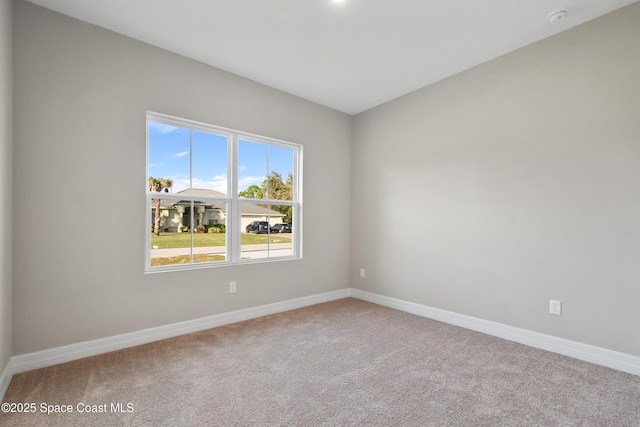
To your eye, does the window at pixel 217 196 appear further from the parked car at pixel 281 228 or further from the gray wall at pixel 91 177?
the gray wall at pixel 91 177

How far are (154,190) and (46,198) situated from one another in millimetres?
812

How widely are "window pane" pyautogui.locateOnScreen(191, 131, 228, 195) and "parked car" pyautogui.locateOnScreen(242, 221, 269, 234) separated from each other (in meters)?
0.51

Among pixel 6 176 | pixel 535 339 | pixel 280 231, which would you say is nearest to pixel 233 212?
pixel 280 231

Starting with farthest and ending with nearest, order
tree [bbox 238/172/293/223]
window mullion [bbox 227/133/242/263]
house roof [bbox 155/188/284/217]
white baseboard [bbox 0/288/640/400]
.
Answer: tree [bbox 238/172/293/223], window mullion [bbox 227/133/242/263], house roof [bbox 155/188/284/217], white baseboard [bbox 0/288/640/400]

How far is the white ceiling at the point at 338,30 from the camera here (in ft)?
7.93

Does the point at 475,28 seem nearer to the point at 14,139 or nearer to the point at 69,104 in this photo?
the point at 69,104

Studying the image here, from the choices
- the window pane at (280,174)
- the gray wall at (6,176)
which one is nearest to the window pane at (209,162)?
the window pane at (280,174)

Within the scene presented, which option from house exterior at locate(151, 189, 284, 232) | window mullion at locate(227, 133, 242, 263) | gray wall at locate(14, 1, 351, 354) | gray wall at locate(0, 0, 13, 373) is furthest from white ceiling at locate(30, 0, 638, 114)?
house exterior at locate(151, 189, 284, 232)

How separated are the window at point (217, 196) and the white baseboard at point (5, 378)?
109cm

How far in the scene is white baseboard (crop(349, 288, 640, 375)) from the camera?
2396mm

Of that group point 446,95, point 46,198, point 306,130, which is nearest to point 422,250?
point 446,95

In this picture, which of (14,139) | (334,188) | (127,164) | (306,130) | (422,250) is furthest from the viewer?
(334,188)

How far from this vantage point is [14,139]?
2.32m

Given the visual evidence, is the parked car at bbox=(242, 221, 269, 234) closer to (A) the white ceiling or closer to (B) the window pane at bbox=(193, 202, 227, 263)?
(B) the window pane at bbox=(193, 202, 227, 263)
